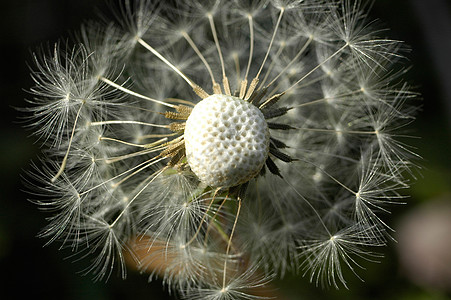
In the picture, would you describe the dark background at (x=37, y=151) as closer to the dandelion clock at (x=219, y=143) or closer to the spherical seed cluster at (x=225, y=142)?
the dandelion clock at (x=219, y=143)

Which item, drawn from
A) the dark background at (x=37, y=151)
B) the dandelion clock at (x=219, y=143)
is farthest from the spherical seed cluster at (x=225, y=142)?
the dark background at (x=37, y=151)

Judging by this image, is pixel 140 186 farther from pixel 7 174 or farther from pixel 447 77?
pixel 447 77

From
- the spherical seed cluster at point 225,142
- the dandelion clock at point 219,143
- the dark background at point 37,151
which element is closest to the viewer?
the spherical seed cluster at point 225,142

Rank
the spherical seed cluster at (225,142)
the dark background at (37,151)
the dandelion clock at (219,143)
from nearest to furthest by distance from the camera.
Result: the spherical seed cluster at (225,142) → the dandelion clock at (219,143) → the dark background at (37,151)

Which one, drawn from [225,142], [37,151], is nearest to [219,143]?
[225,142]

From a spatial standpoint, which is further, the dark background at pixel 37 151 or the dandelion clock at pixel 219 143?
the dark background at pixel 37 151

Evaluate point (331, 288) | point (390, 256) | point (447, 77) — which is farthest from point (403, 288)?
point (447, 77)

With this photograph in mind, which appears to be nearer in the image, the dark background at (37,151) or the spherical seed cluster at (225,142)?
the spherical seed cluster at (225,142)

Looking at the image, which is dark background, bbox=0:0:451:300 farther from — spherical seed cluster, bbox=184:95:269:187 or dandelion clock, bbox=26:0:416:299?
spherical seed cluster, bbox=184:95:269:187
